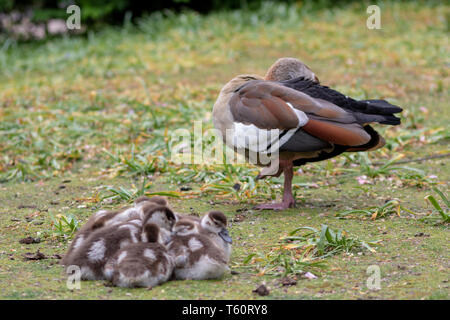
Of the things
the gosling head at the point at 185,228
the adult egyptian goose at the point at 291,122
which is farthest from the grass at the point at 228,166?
the adult egyptian goose at the point at 291,122

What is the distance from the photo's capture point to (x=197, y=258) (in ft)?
13.2

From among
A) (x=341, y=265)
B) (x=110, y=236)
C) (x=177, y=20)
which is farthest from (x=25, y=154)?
(x=177, y=20)

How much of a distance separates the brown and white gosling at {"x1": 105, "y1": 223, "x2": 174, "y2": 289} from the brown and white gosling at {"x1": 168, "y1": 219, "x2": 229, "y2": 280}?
0.33ft

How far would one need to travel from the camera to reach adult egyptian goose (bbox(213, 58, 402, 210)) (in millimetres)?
5352

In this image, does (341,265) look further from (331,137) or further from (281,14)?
(281,14)

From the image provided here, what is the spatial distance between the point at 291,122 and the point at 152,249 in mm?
1970

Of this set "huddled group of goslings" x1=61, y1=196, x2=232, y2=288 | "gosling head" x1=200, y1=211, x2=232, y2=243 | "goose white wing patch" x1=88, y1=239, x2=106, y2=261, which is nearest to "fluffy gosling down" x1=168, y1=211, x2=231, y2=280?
"huddled group of goslings" x1=61, y1=196, x2=232, y2=288

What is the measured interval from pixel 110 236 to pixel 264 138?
1820mm

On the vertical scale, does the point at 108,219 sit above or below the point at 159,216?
below

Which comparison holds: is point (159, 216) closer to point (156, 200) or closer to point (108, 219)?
point (156, 200)

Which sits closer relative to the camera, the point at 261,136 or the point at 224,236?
the point at 224,236

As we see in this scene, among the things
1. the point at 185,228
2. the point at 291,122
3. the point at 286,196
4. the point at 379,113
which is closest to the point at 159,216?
the point at 185,228

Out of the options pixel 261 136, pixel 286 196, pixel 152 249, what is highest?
pixel 261 136

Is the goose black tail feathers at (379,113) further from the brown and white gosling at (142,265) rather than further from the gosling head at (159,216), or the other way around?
the brown and white gosling at (142,265)
